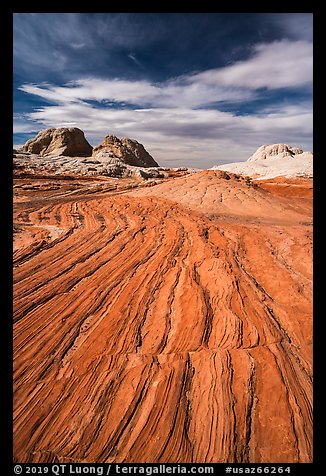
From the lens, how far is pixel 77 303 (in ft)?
13.8

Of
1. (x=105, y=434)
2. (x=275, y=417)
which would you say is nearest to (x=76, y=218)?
(x=105, y=434)

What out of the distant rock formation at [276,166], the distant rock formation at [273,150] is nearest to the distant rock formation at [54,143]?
the distant rock formation at [276,166]

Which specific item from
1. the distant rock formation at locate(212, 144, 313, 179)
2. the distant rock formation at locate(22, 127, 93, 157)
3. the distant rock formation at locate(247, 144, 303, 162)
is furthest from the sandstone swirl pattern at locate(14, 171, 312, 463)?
the distant rock formation at locate(247, 144, 303, 162)

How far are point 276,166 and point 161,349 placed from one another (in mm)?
41538

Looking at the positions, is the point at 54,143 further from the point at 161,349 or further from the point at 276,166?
the point at 161,349

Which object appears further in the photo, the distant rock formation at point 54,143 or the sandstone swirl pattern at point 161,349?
the distant rock formation at point 54,143

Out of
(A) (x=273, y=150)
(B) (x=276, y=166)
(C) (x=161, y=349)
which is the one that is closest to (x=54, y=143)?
(B) (x=276, y=166)

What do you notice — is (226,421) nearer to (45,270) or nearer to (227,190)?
(45,270)

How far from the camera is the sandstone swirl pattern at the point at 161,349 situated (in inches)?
102

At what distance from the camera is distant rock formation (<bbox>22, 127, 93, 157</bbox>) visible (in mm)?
55562

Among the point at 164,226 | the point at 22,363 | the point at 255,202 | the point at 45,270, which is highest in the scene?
the point at 255,202

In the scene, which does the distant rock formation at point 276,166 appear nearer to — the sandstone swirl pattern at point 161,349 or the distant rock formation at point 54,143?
the sandstone swirl pattern at point 161,349

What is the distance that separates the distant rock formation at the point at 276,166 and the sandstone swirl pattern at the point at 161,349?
28.2 metres
